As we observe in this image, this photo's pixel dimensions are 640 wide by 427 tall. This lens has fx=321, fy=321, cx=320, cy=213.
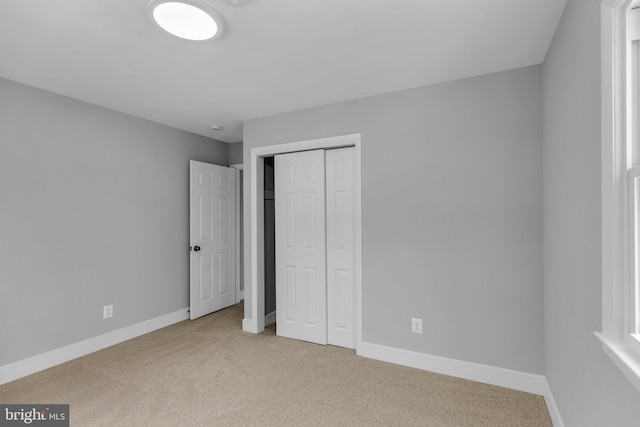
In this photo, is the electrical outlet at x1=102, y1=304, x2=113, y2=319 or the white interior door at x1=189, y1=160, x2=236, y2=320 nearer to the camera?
the electrical outlet at x1=102, y1=304, x2=113, y2=319

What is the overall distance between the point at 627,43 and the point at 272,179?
3.39 metres

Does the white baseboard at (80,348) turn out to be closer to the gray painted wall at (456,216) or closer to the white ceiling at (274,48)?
the white ceiling at (274,48)

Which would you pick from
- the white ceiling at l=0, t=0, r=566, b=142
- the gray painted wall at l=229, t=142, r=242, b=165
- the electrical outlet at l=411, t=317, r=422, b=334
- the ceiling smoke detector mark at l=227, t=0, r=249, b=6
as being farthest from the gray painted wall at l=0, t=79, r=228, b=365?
the electrical outlet at l=411, t=317, r=422, b=334

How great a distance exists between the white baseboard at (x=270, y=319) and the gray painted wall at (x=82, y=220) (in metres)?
1.09

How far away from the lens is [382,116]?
285cm

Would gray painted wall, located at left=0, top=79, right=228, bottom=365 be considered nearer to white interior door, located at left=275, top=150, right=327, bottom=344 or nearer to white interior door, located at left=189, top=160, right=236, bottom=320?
white interior door, located at left=189, top=160, right=236, bottom=320

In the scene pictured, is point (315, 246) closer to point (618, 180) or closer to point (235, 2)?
point (235, 2)

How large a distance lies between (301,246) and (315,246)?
170mm

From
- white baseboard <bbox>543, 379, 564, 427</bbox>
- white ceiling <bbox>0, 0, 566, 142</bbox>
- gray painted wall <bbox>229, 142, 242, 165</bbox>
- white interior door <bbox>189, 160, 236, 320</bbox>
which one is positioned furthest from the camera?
gray painted wall <bbox>229, 142, 242, 165</bbox>

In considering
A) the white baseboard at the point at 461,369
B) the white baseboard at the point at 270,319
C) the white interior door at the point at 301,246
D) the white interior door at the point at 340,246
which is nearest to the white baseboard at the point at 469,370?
the white baseboard at the point at 461,369

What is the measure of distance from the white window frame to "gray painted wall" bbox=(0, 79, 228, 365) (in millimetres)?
3693

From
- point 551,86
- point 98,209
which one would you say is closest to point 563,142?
point 551,86

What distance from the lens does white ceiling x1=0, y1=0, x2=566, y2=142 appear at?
5.58 ft

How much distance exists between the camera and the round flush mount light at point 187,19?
1.62 m
